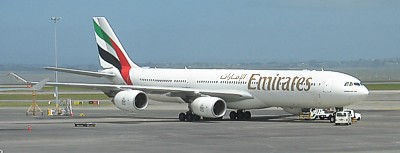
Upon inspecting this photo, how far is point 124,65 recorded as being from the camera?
6194 centimetres

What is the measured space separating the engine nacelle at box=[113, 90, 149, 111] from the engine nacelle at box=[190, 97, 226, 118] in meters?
3.32

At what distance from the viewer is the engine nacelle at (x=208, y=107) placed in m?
50.9

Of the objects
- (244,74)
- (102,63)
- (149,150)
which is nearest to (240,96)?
(244,74)

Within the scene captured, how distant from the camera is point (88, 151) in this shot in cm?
3203

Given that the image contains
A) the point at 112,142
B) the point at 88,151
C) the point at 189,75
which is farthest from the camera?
the point at 189,75

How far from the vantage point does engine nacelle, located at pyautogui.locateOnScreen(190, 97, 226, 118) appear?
50.9m

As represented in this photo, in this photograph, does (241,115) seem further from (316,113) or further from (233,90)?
(316,113)

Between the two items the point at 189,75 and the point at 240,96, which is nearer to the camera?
the point at 240,96

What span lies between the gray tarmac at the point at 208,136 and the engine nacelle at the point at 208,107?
2.17 feet

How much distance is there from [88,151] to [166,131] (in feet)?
39.0

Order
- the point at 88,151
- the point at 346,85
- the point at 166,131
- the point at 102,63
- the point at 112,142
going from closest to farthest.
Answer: the point at 88,151 < the point at 112,142 < the point at 166,131 < the point at 346,85 < the point at 102,63

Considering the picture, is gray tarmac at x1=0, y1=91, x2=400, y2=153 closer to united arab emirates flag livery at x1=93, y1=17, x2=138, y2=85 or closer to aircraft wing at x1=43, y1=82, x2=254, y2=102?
aircraft wing at x1=43, y1=82, x2=254, y2=102

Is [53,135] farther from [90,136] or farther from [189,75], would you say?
→ [189,75]

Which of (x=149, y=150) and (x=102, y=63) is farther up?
(x=102, y=63)
